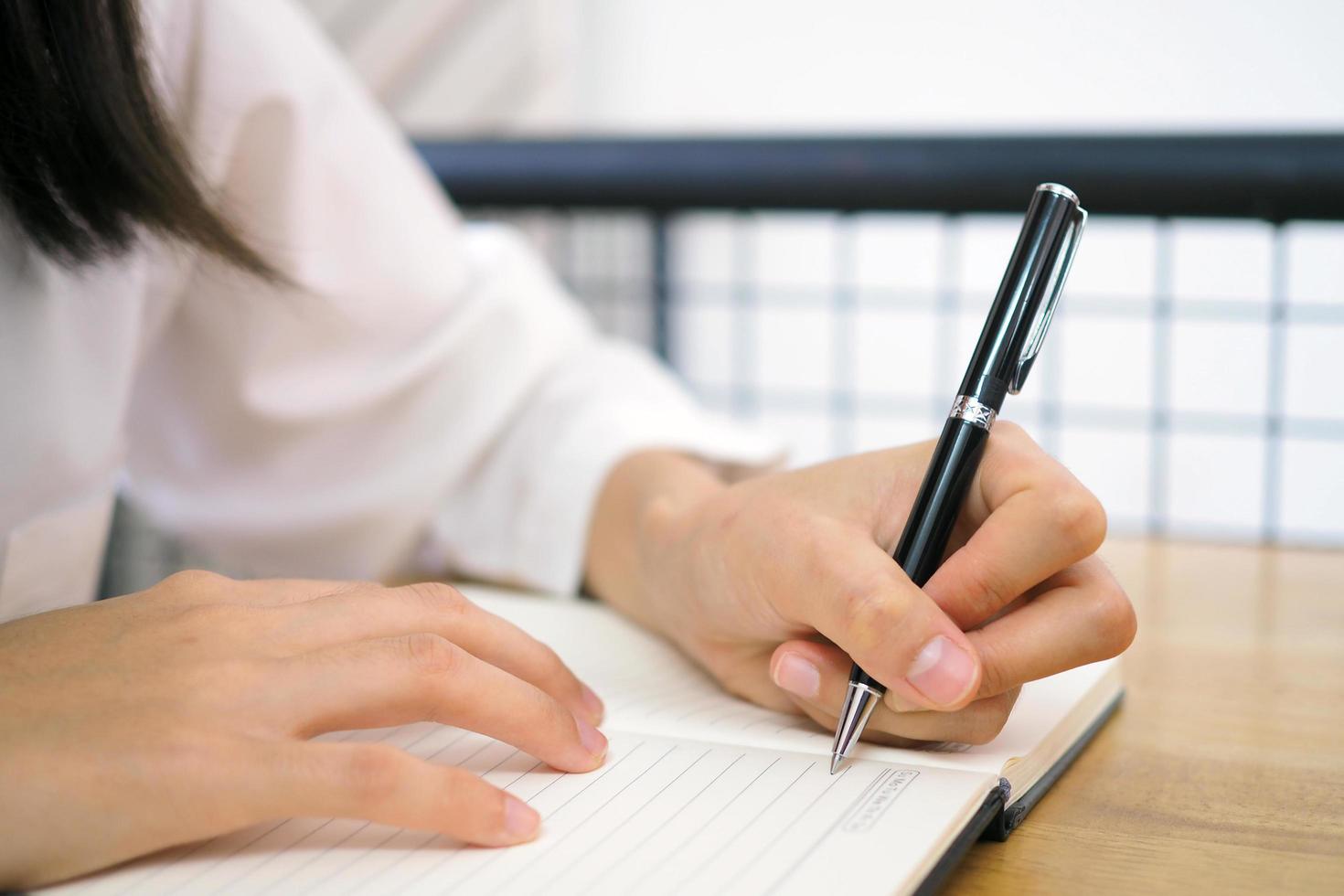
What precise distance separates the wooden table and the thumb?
52 mm

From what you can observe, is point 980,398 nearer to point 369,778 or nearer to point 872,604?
point 872,604

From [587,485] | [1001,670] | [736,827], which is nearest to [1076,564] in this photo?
[1001,670]

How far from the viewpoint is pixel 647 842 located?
0.34 meters

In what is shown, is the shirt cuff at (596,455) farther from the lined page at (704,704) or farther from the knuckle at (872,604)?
the knuckle at (872,604)

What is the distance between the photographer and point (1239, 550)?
760 mm

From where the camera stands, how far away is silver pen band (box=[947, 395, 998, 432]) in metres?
0.40

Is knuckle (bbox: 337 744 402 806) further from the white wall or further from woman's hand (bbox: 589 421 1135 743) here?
A: the white wall

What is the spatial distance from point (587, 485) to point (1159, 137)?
0.44 m

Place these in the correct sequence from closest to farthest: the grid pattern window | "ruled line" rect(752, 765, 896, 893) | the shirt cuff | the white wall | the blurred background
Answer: "ruled line" rect(752, 765, 896, 893), the shirt cuff, the grid pattern window, the blurred background, the white wall

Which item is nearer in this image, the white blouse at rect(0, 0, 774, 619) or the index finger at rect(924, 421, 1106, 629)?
the index finger at rect(924, 421, 1106, 629)

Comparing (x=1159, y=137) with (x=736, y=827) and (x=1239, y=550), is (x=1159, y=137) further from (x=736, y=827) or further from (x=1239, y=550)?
(x=736, y=827)

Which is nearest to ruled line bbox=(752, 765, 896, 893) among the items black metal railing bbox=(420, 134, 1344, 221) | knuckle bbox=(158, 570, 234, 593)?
knuckle bbox=(158, 570, 234, 593)

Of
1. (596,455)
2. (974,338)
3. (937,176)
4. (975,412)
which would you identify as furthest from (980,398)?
(974,338)

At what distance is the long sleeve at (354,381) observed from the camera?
71cm
